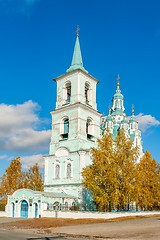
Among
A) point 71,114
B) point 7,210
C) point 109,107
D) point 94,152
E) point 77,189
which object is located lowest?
point 7,210

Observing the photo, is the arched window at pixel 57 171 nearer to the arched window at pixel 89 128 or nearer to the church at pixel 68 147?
the church at pixel 68 147

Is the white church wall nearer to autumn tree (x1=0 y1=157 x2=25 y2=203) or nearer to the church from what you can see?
the church

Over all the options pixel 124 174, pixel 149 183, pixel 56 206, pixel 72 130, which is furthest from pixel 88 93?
pixel 56 206

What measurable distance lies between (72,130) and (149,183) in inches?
448

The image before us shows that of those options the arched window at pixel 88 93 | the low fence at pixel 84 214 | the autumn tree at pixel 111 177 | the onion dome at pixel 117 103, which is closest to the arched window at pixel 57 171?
the autumn tree at pixel 111 177

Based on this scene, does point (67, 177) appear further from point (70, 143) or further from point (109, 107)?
point (109, 107)

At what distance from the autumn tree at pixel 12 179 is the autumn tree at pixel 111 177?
14.9m

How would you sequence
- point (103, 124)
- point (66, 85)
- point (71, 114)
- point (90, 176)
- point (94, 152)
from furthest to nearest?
point (103, 124) < point (66, 85) < point (71, 114) < point (94, 152) < point (90, 176)

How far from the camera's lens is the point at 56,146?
33.6 metres

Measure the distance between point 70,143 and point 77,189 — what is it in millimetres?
5763

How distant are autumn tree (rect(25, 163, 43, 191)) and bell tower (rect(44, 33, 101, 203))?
8.44 m

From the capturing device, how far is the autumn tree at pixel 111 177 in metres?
23.6

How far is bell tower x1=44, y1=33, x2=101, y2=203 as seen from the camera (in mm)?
30375

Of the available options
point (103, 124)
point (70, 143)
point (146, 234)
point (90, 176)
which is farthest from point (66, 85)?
point (103, 124)
